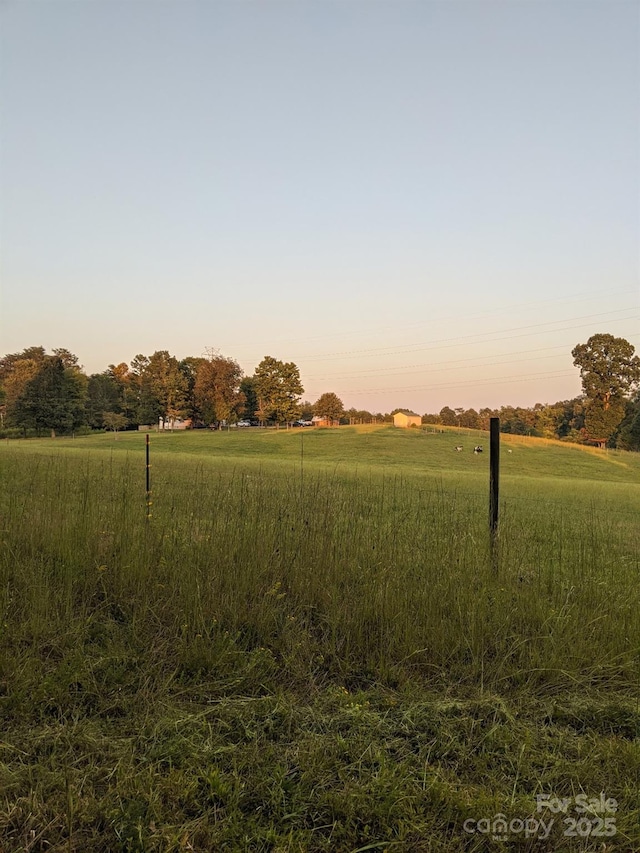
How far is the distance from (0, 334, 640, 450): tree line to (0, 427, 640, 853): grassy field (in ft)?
184

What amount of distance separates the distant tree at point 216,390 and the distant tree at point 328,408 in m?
25.3

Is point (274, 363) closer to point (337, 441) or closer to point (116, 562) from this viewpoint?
point (337, 441)

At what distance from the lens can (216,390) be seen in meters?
69.1

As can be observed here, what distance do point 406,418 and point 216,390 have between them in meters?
32.3

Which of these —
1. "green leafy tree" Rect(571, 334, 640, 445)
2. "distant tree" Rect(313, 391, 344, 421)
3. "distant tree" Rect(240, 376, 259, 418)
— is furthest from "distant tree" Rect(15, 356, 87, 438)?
"green leafy tree" Rect(571, 334, 640, 445)

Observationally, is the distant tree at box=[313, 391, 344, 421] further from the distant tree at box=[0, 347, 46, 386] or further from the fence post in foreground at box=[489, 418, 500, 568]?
the fence post in foreground at box=[489, 418, 500, 568]

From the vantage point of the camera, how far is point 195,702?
2.91m

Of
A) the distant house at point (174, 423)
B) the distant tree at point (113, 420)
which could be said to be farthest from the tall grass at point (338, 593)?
the distant house at point (174, 423)

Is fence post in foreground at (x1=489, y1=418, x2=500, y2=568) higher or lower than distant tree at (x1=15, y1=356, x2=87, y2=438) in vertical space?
lower

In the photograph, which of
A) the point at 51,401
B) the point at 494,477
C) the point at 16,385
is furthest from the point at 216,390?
the point at 494,477

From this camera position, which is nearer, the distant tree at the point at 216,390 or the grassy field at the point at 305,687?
the grassy field at the point at 305,687

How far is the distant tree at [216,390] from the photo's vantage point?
224ft

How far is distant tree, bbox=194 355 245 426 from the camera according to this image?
6825 cm

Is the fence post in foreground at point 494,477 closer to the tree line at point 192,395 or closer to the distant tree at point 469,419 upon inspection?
the tree line at point 192,395
